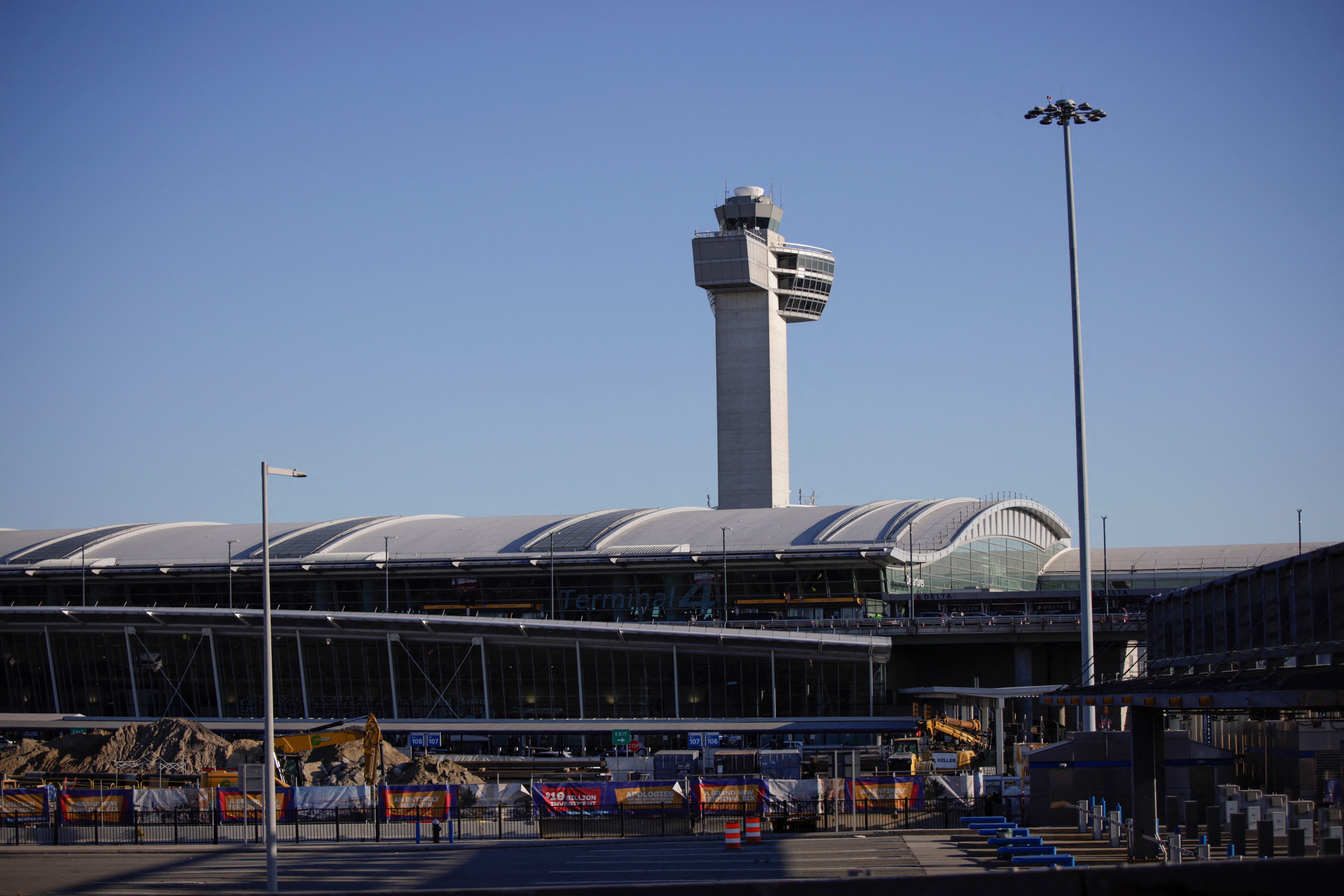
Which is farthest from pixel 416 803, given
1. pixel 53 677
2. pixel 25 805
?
pixel 53 677

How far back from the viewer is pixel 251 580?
10306 cm

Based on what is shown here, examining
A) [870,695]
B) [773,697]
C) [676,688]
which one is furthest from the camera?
[676,688]

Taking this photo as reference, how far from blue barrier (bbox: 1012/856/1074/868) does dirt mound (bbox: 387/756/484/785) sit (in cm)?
2451

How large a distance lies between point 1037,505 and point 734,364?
38.9m

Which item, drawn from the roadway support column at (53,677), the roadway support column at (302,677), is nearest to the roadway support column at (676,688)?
the roadway support column at (302,677)

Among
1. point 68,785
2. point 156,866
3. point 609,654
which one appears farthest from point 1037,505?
point 156,866

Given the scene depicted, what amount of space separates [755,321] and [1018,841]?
355ft

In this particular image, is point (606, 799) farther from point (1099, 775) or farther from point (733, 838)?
point (1099, 775)

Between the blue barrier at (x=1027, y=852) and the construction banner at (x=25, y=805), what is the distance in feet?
101

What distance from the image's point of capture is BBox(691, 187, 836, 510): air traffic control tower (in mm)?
135500

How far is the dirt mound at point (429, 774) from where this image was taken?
5350cm

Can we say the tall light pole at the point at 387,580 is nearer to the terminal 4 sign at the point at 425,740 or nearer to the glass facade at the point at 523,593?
the glass facade at the point at 523,593

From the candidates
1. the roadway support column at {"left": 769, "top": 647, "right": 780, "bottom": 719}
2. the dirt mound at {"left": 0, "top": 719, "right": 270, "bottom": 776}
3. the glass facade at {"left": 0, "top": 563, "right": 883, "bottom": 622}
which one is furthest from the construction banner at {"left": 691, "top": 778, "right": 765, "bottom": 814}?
the glass facade at {"left": 0, "top": 563, "right": 883, "bottom": 622}

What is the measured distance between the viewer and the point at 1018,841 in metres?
36.4
